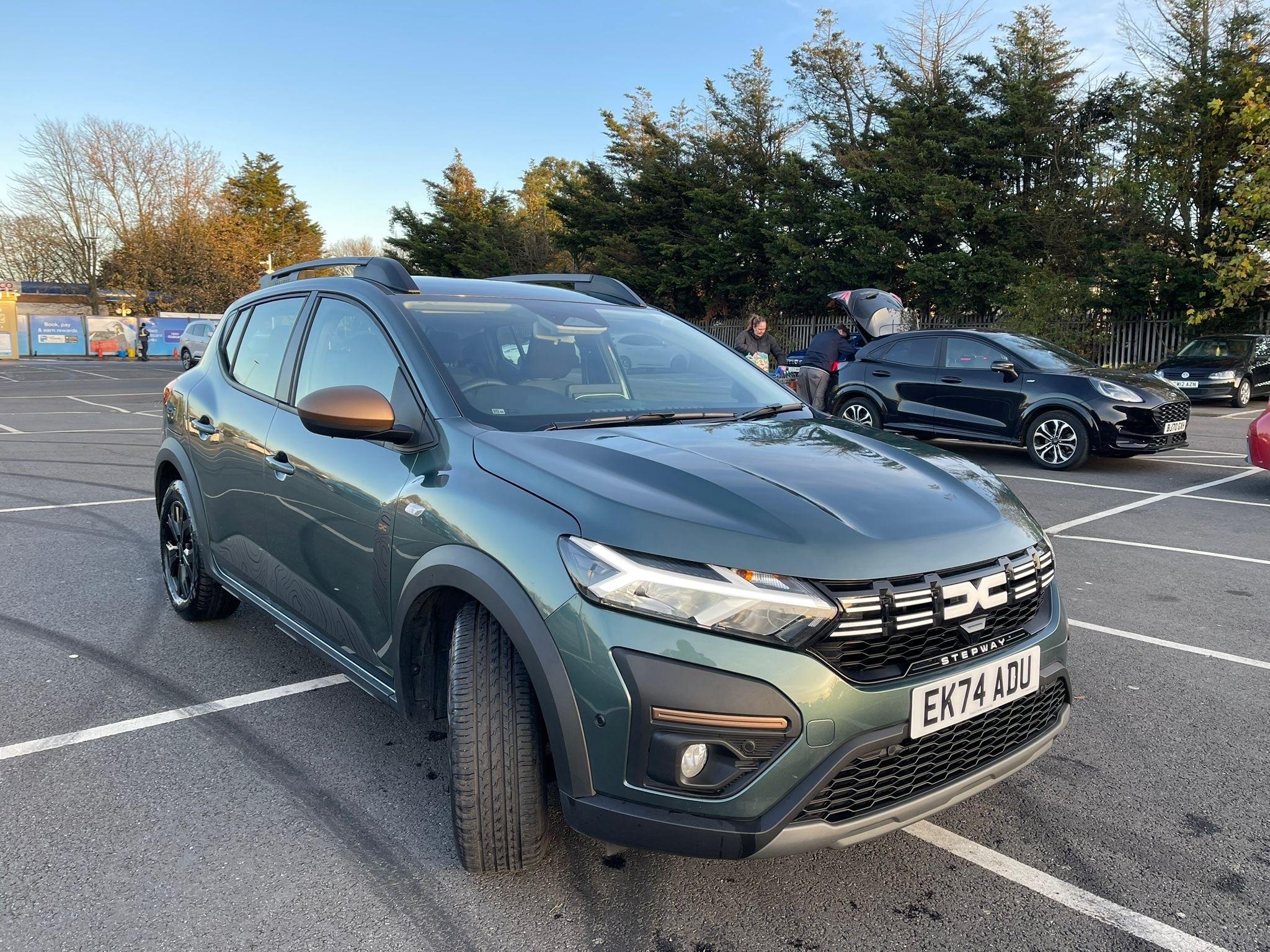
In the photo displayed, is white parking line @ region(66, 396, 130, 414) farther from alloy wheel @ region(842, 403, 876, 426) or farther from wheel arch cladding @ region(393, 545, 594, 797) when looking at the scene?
wheel arch cladding @ region(393, 545, 594, 797)

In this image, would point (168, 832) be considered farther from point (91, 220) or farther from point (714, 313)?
point (91, 220)

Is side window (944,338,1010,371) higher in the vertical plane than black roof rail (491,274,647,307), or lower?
lower

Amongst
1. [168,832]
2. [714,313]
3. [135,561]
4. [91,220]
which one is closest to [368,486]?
[168,832]

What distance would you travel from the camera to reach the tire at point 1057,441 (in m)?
10.0

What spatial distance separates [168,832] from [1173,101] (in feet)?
95.3

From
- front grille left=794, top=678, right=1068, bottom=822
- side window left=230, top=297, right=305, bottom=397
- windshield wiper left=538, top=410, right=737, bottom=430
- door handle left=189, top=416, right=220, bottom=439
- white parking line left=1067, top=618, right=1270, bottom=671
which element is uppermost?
side window left=230, top=297, right=305, bottom=397

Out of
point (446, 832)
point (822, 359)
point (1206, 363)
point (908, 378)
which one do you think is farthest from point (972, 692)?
point (1206, 363)

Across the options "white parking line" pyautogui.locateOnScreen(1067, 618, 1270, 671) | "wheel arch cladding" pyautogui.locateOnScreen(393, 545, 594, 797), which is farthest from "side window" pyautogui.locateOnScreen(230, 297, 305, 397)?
"white parking line" pyautogui.locateOnScreen(1067, 618, 1270, 671)

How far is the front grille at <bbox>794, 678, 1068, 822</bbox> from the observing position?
6.74 ft

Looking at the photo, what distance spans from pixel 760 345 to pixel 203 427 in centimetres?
957

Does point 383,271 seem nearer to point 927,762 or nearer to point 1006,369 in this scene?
point 927,762

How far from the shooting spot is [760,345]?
12.8 meters

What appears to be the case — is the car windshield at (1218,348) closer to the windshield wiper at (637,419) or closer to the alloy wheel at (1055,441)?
the alloy wheel at (1055,441)

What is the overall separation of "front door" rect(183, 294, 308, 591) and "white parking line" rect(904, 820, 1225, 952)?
2626 millimetres
